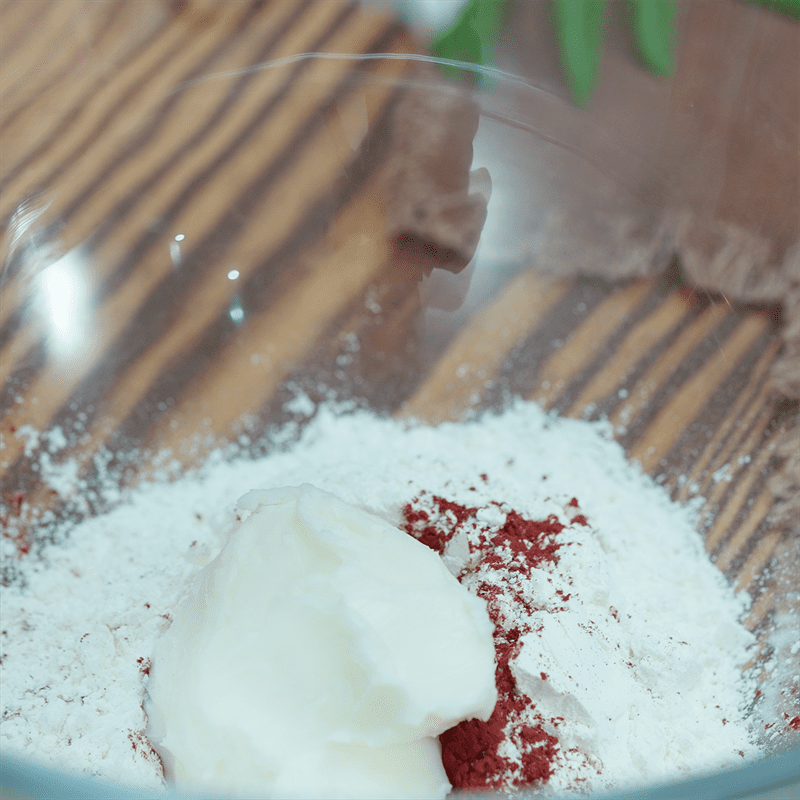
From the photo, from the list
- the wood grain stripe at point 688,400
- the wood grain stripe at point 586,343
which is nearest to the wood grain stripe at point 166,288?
the wood grain stripe at point 586,343

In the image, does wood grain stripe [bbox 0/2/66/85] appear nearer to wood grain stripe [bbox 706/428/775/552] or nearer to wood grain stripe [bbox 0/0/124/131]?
wood grain stripe [bbox 0/0/124/131]

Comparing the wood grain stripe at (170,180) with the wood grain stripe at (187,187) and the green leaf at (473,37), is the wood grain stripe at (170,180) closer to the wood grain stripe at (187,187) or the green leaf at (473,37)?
the wood grain stripe at (187,187)

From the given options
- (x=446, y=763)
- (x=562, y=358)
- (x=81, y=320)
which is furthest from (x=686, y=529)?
(x=81, y=320)

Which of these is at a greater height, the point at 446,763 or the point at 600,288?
the point at 600,288

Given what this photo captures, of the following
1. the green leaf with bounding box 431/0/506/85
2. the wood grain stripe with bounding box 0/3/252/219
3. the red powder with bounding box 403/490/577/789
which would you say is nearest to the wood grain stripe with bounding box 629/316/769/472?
the red powder with bounding box 403/490/577/789

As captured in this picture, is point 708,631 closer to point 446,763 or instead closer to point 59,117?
point 446,763

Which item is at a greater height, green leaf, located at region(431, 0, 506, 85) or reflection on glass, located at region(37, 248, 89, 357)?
green leaf, located at region(431, 0, 506, 85)

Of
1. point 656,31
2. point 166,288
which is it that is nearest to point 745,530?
point 656,31

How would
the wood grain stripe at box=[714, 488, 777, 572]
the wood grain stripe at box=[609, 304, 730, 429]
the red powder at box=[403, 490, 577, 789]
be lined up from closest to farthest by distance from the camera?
the red powder at box=[403, 490, 577, 789] → the wood grain stripe at box=[714, 488, 777, 572] → the wood grain stripe at box=[609, 304, 730, 429]
